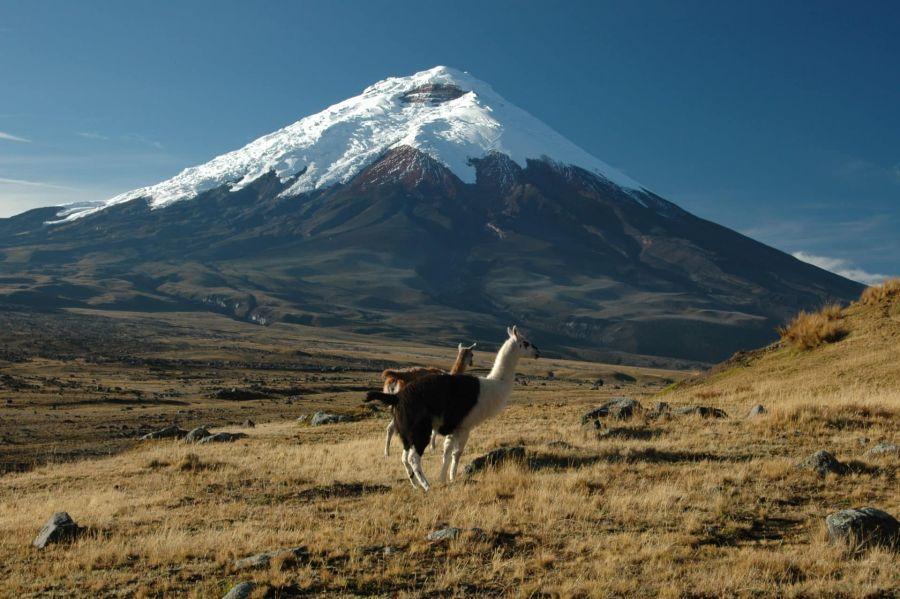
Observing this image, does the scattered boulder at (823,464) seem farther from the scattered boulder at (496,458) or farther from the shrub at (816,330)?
the shrub at (816,330)

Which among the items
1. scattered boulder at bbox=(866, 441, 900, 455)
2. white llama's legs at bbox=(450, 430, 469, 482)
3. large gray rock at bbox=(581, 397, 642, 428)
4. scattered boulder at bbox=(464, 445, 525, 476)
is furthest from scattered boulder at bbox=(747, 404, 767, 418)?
white llama's legs at bbox=(450, 430, 469, 482)

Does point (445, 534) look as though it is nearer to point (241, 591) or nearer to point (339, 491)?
point (241, 591)

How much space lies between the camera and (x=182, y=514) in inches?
442

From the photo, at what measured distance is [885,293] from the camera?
2534 centimetres

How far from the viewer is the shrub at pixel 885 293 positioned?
25.1 meters

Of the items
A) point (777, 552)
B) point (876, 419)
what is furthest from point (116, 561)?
point (876, 419)

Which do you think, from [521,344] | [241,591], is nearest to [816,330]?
[521,344]

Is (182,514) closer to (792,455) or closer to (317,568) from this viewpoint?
(317,568)

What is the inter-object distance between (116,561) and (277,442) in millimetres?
12059

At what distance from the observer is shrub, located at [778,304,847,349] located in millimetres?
23797

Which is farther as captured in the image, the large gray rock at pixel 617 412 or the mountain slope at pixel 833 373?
→ the large gray rock at pixel 617 412

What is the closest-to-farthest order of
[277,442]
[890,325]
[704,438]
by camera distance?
[704,438]
[277,442]
[890,325]

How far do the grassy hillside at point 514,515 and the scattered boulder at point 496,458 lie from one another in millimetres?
244

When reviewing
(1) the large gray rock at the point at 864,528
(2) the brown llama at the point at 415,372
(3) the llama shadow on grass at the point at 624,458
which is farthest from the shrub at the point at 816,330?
(1) the large gray rock at the point at 864,528
